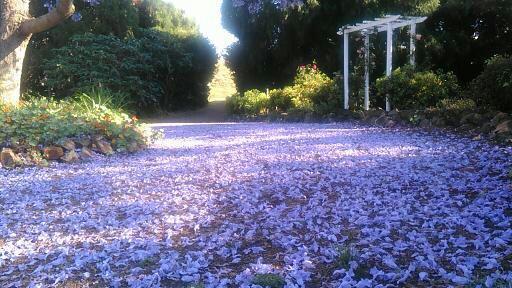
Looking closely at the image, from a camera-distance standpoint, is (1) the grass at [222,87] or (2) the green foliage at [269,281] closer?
(2) the green foliage at [269,281]

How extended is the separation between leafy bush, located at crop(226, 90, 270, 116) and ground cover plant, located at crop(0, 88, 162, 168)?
747cm

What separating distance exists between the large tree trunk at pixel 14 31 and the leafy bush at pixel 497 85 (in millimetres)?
6682

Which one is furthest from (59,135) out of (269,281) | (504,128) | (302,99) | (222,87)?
(222,87)

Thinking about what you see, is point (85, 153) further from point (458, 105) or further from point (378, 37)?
point (378, 37)

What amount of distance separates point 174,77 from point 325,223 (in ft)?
55.7

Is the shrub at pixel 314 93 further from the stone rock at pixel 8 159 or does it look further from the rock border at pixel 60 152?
the stone rock at pixel 8 159

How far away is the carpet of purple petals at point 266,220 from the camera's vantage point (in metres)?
2.11

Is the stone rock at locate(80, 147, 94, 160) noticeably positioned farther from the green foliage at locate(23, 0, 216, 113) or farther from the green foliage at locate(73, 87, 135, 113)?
the green foliage at locate(23, 0, 216, 113)

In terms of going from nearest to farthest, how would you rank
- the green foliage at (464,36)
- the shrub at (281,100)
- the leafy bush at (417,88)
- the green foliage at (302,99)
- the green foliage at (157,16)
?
the leafy bush at (417,88) < the green foliage at (302,99) < the shrub at (281,100) < the green foliage at (464,36) < the green foliage at (157,16)

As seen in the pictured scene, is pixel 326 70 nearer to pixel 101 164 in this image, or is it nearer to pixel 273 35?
pixel 273 35

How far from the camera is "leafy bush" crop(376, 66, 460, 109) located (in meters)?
8.58

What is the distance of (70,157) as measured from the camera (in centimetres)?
533

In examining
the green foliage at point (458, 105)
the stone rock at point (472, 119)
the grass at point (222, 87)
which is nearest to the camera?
the stone rock at point (472, 119)

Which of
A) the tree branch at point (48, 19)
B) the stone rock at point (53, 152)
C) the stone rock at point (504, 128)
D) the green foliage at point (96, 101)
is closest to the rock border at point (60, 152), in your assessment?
the stone rock at point (53, 152)
